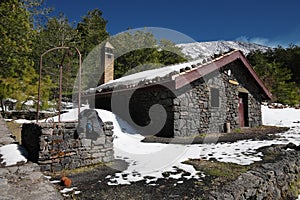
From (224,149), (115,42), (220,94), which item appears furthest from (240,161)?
(115,42)

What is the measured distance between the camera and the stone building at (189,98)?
7.45m

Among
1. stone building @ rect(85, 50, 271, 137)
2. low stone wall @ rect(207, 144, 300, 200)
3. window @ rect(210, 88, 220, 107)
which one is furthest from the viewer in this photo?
window @ rect(210, 88, 220, 107)

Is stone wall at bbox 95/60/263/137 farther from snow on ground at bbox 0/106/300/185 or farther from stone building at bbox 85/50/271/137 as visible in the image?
snow on ground at bbox 0/106/300/185

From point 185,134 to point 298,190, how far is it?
12.3 feet

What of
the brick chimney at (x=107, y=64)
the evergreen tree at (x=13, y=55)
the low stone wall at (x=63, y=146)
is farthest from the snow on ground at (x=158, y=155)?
the brick chimney at (x=107, y=64)

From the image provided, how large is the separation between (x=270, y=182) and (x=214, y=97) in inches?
241

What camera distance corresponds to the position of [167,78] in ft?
23.1

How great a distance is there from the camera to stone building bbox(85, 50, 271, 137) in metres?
7.45

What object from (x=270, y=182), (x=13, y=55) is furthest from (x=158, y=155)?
Result: (x=13, y=55)

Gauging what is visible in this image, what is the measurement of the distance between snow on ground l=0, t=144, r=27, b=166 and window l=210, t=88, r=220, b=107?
7284 mm

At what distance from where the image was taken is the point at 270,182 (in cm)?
372

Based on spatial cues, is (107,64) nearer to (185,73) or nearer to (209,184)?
(185,73)

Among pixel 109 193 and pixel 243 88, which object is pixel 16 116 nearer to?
pixel 109 193

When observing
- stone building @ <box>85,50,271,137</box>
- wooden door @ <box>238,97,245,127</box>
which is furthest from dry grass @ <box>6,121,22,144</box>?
wooden door @ <box>238,97,245,127</box>
